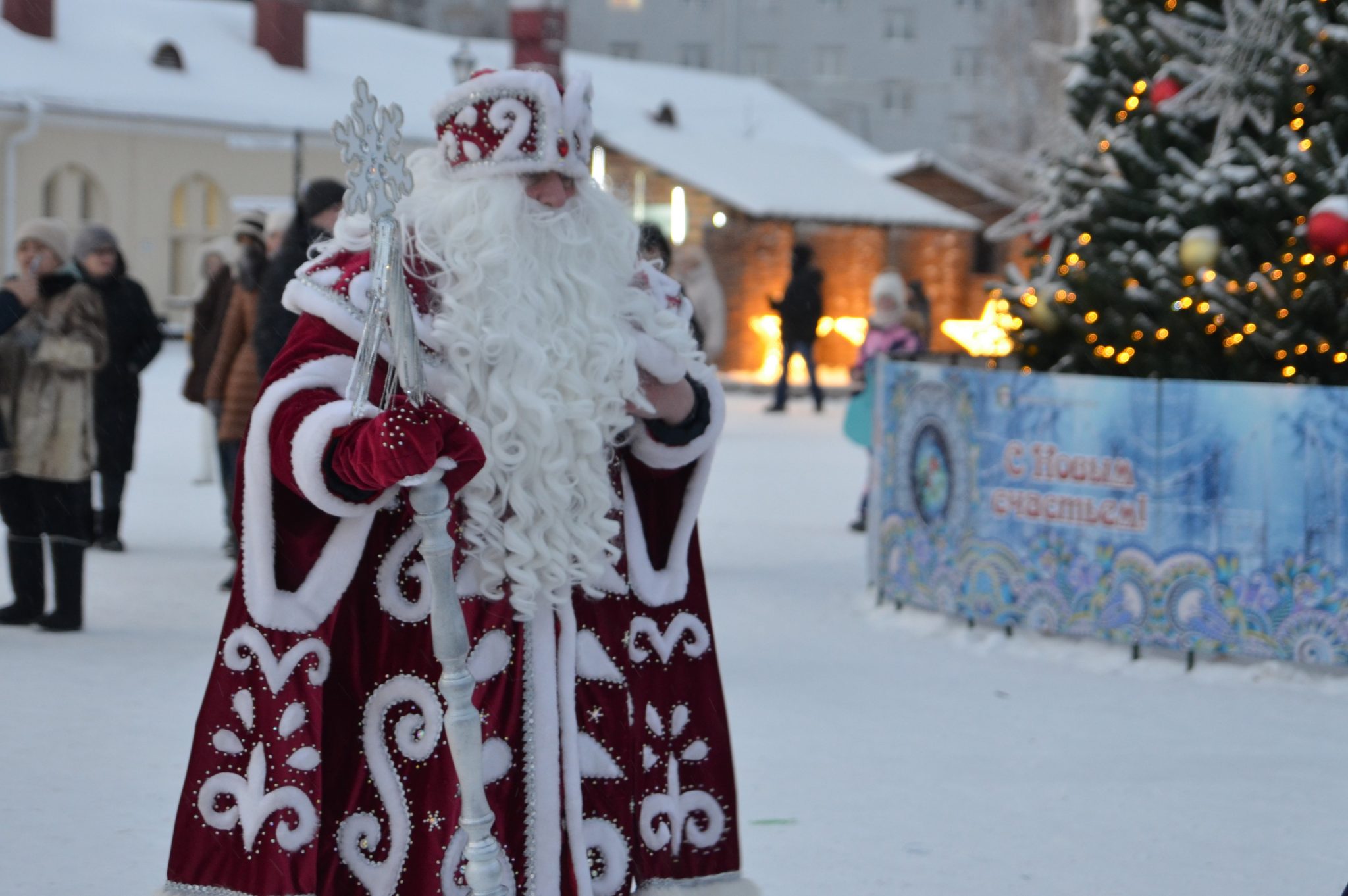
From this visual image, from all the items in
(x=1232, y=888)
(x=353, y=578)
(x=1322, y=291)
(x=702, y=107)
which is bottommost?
(x=1232, y=888)

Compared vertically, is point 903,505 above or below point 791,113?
below

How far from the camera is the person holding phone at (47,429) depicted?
23.2 ft

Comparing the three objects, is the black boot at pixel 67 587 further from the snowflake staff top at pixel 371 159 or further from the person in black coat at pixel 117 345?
the snowflake staff top at pixel 371 159

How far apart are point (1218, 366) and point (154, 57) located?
84.1 feet

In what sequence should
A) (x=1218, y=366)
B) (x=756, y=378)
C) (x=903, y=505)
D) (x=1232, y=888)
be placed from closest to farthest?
(x=1232, y=888)
(x=1218, y=366)
(x=903, y=505)
(x=756, y=378)

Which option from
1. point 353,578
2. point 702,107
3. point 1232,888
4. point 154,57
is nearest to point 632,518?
point 353,578

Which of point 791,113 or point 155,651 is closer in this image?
point 155,651

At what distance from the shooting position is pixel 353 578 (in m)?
3.04

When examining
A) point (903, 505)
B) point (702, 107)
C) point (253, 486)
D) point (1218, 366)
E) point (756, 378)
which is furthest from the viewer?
point (702, 107)

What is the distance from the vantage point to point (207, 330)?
9.77 meters

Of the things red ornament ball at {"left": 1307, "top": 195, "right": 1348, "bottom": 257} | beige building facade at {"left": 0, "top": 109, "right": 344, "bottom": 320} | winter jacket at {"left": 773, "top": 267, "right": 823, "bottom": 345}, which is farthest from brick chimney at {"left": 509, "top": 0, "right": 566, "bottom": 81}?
red ornament ball at {"left": 1307, "top": 195, "right": 1348, "bottom": 257}

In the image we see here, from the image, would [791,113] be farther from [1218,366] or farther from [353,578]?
[353,578]

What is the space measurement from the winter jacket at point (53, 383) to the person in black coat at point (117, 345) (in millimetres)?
1095

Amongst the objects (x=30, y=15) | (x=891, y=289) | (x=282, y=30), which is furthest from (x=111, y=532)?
(x=282, y=30)
